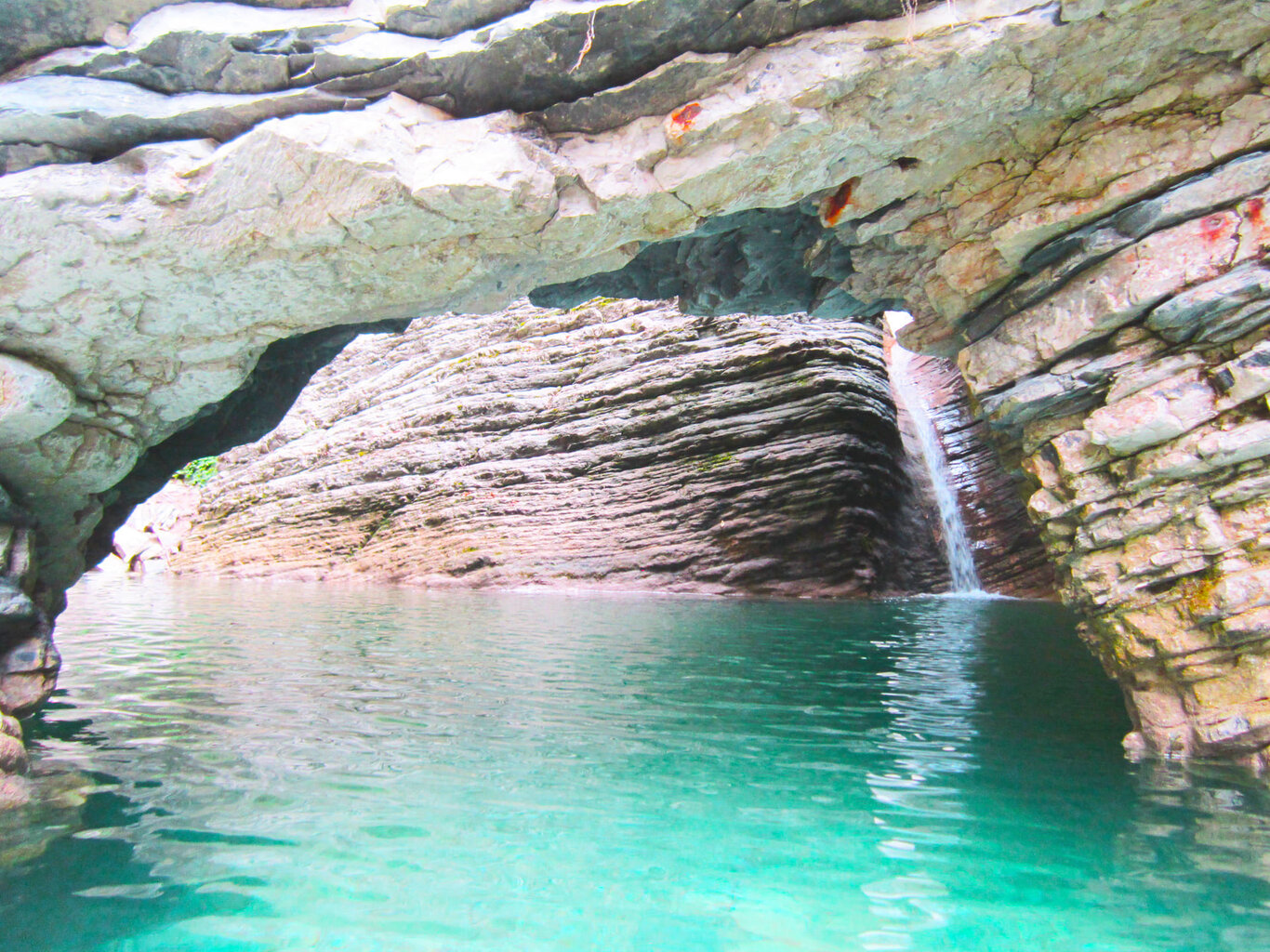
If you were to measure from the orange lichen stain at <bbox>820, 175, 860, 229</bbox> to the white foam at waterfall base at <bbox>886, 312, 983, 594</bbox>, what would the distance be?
10.4 metres

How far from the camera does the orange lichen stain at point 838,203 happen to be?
5848mm

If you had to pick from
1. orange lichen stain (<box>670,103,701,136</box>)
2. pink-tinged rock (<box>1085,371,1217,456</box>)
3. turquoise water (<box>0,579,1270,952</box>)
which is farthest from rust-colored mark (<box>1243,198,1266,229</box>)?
orange lichen stain (<box>670,103,701,136</box>)

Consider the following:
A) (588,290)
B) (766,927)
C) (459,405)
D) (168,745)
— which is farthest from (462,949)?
(459,405)

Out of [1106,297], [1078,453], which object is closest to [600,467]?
[1078,453]

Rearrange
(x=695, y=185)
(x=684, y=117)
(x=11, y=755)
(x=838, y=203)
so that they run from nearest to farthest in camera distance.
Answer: (x=11, y=755) → (x=684, y=117) → (x=695, y=185) → (x=838, y=203)

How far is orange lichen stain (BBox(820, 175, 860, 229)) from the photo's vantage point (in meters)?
5.85

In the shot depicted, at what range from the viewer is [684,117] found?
4.89 metres

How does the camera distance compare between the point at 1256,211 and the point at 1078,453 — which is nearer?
the point at 1256,211

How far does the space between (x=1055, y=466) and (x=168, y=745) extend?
21.0 feet

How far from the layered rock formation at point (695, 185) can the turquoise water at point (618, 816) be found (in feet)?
4.07

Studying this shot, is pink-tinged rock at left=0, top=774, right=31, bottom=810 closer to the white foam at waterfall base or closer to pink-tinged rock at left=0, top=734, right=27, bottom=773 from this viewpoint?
pink-tinged rock at left=0, top=734, right=27, bottom=773

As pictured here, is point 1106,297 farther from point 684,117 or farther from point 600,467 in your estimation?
point 600,467

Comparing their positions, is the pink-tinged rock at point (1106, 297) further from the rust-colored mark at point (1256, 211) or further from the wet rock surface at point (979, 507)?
the wet rock surface at point (979, 507)

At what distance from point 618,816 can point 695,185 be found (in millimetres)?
4069
